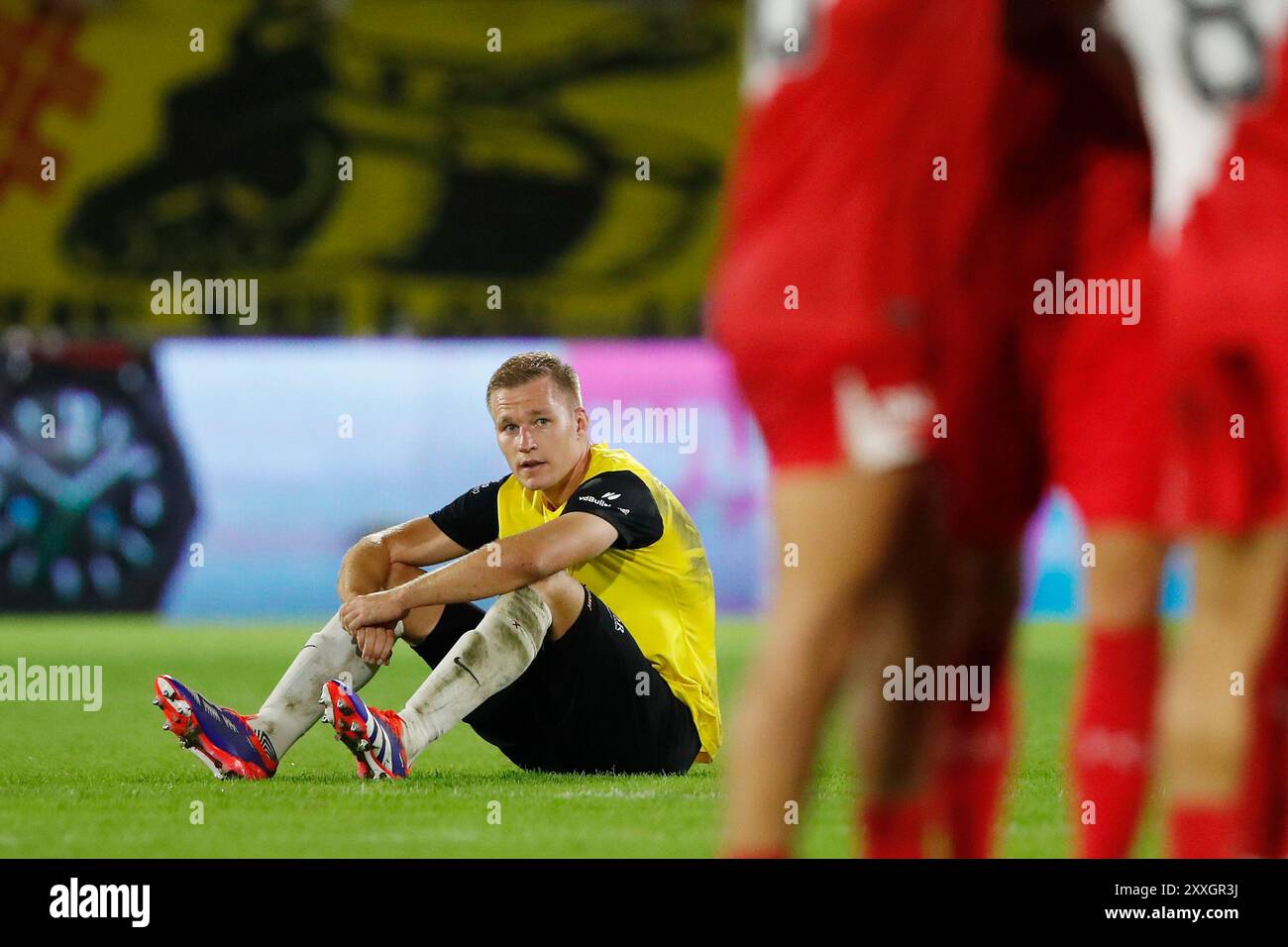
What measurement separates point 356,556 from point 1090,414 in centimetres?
226

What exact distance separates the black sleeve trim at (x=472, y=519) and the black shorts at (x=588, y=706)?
255 mm

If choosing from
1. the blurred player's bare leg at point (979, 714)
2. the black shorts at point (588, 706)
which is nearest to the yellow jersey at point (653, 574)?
the black shorts at point (588, 706)

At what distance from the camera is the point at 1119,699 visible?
2.23 m

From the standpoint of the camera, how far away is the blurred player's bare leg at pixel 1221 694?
2.05 m

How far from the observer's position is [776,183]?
1.93m

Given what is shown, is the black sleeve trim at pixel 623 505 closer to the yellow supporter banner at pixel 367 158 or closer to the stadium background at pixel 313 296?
the stadium background at pixel 313 296

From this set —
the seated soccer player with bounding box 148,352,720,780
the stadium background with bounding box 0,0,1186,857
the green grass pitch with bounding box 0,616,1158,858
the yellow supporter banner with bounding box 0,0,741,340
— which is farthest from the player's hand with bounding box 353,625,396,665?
the yellow supporter banner with bounding box 0,0,741,340

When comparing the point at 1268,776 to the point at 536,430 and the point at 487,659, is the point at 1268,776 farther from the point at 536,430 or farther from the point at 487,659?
the point at 536,430

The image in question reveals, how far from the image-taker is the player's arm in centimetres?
376

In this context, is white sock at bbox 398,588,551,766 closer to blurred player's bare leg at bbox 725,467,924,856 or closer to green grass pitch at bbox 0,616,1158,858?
green grass pitch at bbox 0,616,1158,858

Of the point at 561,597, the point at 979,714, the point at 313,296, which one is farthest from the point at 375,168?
the point at 979,714

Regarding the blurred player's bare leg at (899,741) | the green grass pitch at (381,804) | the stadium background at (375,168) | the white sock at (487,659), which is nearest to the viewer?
the blurred player's bare leg at (899,741)
